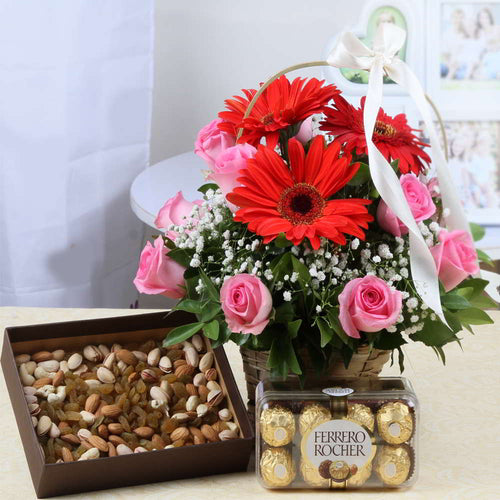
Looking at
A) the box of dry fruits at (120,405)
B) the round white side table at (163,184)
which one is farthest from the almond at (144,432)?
the round white side table at (163,184)

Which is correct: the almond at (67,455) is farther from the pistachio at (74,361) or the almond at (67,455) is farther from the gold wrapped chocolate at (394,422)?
the gold wrapped chocolate at (394,422)

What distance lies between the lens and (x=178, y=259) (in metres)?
0.90

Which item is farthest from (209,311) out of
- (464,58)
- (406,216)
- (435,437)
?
(464,58)

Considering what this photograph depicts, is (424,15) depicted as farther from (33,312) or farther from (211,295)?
(211,295)

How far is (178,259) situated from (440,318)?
28 cm

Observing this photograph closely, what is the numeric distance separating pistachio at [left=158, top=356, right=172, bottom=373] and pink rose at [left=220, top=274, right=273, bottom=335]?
0.21 meters

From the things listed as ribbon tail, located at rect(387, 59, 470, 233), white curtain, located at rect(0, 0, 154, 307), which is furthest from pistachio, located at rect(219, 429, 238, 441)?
white curtain, located at rect(0, 0, 154, 307)

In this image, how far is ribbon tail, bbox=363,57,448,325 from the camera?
0.79m

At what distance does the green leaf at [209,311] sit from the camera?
2.81 ft

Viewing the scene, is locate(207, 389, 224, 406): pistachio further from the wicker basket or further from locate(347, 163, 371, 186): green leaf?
locate(347, 163, 371, 186): green leaf

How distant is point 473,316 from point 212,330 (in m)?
0.28

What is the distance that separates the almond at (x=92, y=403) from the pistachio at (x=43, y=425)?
0.05m

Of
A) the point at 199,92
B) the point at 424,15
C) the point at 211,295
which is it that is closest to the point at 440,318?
the point at 211,295

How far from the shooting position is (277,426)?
85 centimetres
